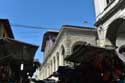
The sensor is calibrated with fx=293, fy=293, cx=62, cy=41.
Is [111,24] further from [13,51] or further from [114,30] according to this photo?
[13,51]

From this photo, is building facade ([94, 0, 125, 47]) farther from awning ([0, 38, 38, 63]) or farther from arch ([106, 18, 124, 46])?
awning ([0, 38, 38, 63])

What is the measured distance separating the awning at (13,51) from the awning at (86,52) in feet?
5.58

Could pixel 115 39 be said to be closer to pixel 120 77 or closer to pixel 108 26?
pixel 108 26

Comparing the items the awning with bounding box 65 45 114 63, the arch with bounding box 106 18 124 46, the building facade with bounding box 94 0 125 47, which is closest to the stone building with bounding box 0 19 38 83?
the awning with bounding box 65 45 114 63

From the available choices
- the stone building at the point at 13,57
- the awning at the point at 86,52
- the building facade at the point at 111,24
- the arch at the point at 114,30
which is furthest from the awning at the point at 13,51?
the arch at the point at 114,30

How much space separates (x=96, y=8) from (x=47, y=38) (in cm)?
1165

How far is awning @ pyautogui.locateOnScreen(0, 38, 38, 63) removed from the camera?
10.6m

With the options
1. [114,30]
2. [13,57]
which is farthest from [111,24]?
[13,57]

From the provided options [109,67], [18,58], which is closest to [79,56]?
[109,67]

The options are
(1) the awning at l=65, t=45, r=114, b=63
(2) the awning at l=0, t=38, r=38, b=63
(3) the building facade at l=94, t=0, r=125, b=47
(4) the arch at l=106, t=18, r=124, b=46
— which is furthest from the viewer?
(4) the arch at l=106, t=18, r=124, b=46

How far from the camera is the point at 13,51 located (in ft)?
35.0

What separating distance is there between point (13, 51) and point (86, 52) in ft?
8.82

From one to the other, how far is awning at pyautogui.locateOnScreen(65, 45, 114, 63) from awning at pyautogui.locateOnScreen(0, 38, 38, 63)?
5.58ft

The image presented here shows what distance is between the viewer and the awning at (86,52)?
9477mm
